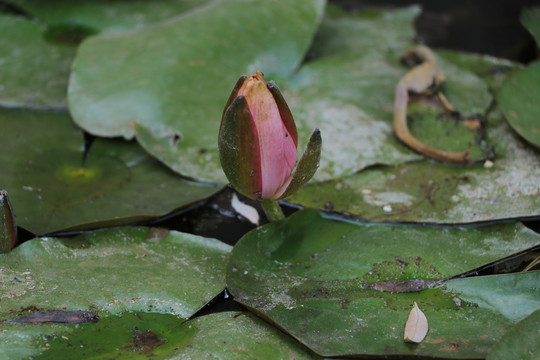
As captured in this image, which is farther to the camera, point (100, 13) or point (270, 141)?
point (100, 13)

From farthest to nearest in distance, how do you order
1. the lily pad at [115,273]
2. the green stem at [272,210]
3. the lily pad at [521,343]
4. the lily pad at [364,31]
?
1. the lily pad at [364,31]
2. the green stem at [272,210]
3. the lily pad at [115,273]
4. the lily pad at [521,343]

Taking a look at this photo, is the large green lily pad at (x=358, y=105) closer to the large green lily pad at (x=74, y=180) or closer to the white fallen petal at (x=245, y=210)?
the white fallen petal at (x=245, y=210)

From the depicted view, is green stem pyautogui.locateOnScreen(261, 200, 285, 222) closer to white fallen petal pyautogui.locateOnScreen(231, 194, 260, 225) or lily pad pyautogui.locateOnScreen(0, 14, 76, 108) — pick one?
white fallen petal pyautogui.locateOnScreen(231, 194, 260, 225)

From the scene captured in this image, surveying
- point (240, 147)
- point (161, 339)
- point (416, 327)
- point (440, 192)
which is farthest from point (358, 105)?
point (161, 339)

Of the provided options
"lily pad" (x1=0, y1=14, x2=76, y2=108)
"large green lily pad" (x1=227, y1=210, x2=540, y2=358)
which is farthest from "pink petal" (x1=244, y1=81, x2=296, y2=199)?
"lily pad" (x1=0, y1=14, x2=76, y2=108)

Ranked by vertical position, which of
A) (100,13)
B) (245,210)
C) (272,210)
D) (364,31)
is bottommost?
(245,210)

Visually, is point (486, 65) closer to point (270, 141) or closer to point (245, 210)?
point (245, 210)

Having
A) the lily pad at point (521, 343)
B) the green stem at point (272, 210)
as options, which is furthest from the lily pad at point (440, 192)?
the lily pad at point (521, 343)
